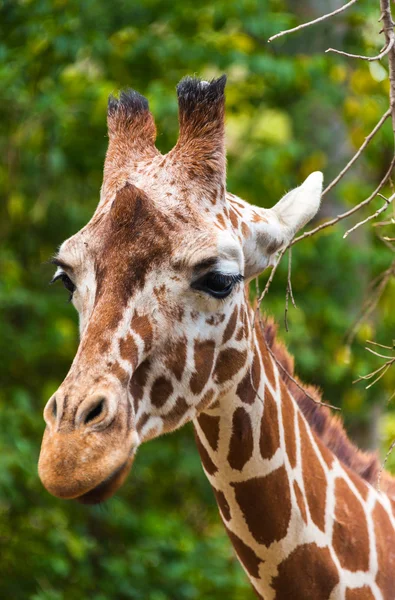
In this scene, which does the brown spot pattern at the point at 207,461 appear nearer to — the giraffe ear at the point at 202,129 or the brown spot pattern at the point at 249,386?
the brown spot pattern at the point at 249,386

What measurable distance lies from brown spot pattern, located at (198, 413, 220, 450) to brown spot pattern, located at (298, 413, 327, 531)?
34 centimetres

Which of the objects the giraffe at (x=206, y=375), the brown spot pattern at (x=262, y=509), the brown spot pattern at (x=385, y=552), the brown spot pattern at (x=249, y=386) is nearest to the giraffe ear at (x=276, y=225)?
the giraffe at (x=206, y=375)

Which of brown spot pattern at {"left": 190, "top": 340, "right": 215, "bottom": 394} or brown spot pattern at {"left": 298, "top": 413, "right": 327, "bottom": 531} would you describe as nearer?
brown spot pattern at {"left": 190, "top": 340, "right": 215, "bottom": 394}

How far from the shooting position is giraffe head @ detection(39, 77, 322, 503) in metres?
1.98

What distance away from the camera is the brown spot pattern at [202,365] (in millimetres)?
2326

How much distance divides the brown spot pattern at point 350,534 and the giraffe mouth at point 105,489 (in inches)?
37.5

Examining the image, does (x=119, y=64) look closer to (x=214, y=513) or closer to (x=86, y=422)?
(x=214, y=513)

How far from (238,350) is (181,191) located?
0.50 metres

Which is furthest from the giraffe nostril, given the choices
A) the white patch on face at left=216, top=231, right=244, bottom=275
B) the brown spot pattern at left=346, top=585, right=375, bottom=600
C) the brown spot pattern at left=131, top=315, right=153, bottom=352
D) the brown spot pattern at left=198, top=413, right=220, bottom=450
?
the brown spot pattern at left=346, top=585, right=375, bottom=600

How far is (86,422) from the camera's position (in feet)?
6.43

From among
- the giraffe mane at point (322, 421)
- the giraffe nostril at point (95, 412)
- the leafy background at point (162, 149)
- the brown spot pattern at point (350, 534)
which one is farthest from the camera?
the leafy background at point (162, 149)

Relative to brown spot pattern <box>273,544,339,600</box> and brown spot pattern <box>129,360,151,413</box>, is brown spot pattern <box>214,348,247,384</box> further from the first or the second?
brown spot pattern <box>273,544,339,600</box>

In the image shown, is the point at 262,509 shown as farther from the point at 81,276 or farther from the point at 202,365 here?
the point at 81,276

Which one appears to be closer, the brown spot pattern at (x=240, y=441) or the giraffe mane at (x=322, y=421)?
the brown spot pattern at (x=240, y=441)
